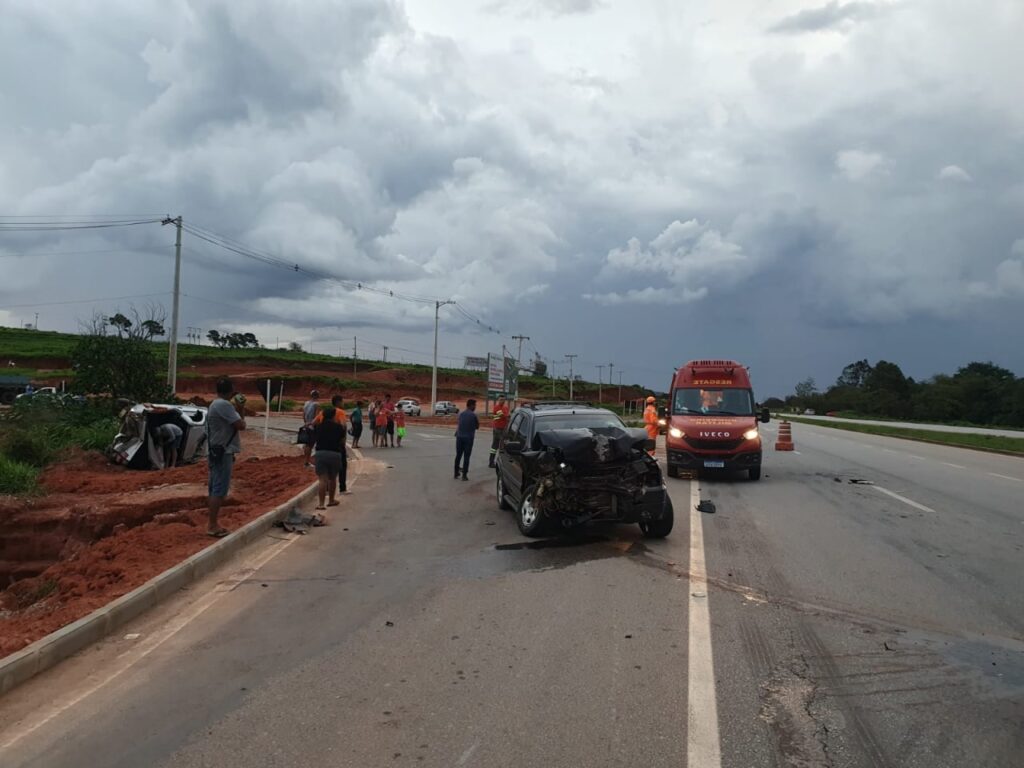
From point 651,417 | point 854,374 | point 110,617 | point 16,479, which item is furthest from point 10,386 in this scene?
point 854,374

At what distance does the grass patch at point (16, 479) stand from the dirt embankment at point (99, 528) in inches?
13.5

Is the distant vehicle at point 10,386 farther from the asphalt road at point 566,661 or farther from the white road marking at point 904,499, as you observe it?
the white road marking at point 904,499

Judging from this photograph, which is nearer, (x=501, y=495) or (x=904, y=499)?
(x=501, y=495)

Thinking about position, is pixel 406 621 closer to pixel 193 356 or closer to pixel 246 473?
pixel 246 473

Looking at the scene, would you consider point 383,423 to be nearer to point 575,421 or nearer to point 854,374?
point 575,421

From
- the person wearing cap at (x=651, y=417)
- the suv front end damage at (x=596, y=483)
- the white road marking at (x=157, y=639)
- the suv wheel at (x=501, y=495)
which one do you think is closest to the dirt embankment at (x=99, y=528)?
the white road marking at (x=157, y=639)

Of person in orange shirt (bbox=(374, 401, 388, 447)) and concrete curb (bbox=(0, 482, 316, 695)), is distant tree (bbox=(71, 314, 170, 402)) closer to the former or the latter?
person in orange shirt (bbox=(374, 401, 388, 447))

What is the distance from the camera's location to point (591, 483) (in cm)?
860

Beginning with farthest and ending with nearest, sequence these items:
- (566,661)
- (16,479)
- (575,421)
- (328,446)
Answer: (16,479) < (328,446) < (575,421) < (566,661)

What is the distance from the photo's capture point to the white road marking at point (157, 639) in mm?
4113

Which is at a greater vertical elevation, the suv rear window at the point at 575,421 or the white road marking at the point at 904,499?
the suv rear window at the point at 575,421

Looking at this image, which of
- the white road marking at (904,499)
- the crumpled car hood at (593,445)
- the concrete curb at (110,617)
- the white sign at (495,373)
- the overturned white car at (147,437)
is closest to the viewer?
the concrete curb at (110,617)

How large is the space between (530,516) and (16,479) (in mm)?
10171

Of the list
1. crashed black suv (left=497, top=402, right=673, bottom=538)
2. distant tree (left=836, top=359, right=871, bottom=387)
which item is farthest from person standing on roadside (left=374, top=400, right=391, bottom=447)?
distant tree (left=836, top=359, right=871, bottom=387)
